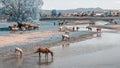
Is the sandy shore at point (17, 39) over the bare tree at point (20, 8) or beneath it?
beneath

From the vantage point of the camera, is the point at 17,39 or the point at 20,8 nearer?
the point at 17,39

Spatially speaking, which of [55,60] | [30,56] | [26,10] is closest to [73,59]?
[55,60]

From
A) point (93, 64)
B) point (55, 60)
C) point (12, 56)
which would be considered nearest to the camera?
point (93, 64)

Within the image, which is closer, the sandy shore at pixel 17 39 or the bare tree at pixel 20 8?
the sandy shore at pixel 17 39

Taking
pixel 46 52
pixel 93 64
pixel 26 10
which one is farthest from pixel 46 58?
pixel 26 10

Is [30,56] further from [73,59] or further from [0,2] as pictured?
[0,2]

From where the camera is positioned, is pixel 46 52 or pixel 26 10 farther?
pixel 26 10

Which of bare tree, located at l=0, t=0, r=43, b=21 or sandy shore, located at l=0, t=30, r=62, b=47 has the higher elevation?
bare tree, located at l=0, t=0, r=43, b=21

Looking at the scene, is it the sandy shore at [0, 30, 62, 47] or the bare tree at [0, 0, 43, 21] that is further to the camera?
the bare tree at [0, 0, 43, 21]

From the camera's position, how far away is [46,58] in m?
27.1

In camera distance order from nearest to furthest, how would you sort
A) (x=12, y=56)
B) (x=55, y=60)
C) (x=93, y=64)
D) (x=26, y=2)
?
(x=93, y=64) < (x=55, y=60) < (x=12, y=56) < (x=26, y=2)

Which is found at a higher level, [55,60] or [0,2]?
[0,2]

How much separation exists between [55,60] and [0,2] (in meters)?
50.0

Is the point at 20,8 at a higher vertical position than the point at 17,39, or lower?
higher
